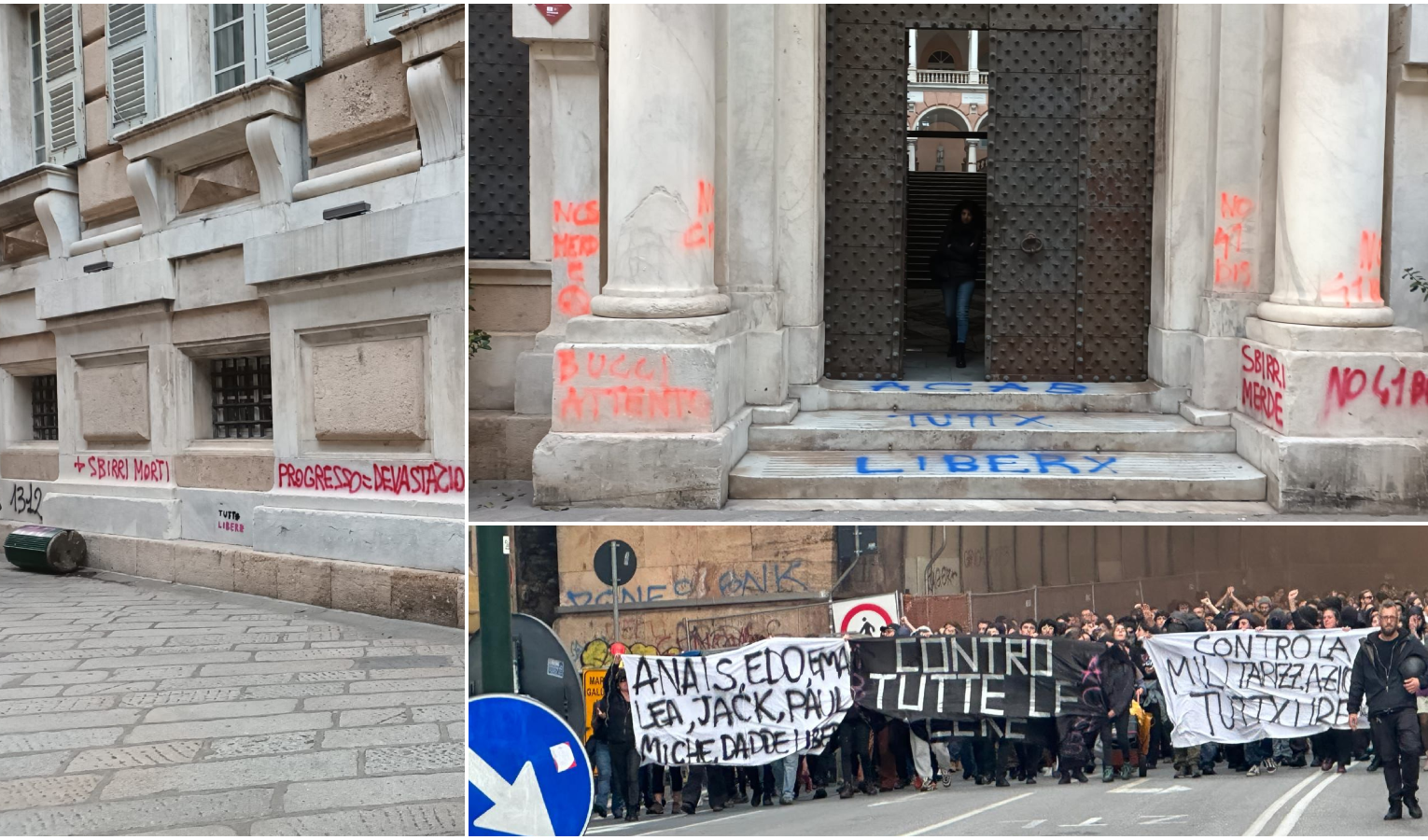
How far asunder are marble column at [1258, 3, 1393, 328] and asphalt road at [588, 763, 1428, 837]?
13.8ft

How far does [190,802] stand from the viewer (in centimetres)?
563

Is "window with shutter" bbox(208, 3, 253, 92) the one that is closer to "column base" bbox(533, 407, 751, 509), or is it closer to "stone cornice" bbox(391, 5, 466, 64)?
"stone cornice" bbox(391, 5, 466, 64)

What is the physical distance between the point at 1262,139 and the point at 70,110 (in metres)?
10.9

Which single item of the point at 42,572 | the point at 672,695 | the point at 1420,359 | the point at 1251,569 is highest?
the point at 1420,359

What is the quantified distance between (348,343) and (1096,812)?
6.96 meters

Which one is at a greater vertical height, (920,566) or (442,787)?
(920,566)

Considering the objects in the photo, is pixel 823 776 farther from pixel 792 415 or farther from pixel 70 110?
pixel 70 110

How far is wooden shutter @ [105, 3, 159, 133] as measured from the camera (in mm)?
12188

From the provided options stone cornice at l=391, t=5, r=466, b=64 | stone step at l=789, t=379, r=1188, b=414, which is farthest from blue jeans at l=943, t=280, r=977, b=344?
stone cornice at l=391, t=5, r=466, b=64

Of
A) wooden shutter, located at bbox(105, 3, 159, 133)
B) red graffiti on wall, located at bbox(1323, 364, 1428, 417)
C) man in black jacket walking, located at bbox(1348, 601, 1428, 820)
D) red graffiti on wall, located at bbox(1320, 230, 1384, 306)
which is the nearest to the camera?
man in black jacket walking, located at bbox(1348, 601, 1428, 820)

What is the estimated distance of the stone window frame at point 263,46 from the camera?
10156 millimetres

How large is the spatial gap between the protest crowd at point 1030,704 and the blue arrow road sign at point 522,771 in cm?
29

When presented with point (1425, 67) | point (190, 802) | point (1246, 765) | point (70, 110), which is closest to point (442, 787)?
point (190, 802)

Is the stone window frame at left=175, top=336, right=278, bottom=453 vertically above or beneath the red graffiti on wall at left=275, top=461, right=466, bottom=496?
above
